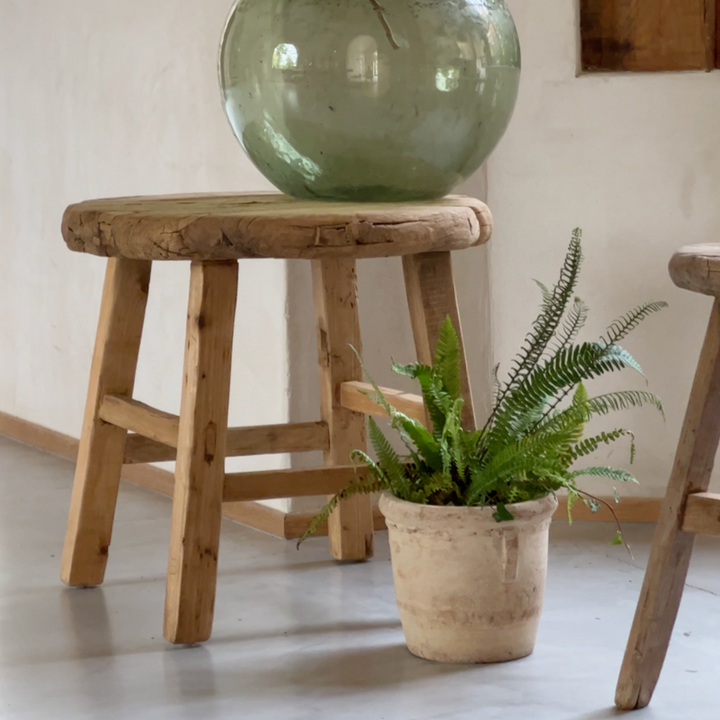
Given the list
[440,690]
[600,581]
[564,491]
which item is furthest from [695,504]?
[564,491]

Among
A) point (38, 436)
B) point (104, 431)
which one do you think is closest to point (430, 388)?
point (104, 431)

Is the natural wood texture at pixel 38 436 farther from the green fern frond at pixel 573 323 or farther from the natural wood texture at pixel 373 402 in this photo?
the green fern frond at pixel 573 323

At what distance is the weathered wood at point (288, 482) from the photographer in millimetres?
1387

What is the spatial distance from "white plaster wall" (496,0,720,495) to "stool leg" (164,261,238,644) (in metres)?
0.68

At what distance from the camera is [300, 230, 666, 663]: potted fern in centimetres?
128

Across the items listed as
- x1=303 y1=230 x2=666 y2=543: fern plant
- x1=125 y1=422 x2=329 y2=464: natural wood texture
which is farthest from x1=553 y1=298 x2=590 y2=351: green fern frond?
x1=125 y1=422 x2=329 y2=464: natural wood texture

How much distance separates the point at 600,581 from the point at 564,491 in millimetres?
294

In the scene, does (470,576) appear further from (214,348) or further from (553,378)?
(214,348)

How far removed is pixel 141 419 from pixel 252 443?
176 millimetres

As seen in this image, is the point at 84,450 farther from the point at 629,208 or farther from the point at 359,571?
the point at 629,208

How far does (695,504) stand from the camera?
3.77ft

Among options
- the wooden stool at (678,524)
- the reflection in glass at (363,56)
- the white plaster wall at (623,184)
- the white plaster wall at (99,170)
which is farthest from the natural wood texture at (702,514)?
the white plaster wall at (99,170)

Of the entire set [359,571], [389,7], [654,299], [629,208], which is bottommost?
[359,571]

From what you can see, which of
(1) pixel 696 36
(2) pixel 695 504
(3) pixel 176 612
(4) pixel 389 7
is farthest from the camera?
(1) pixel 696 36
